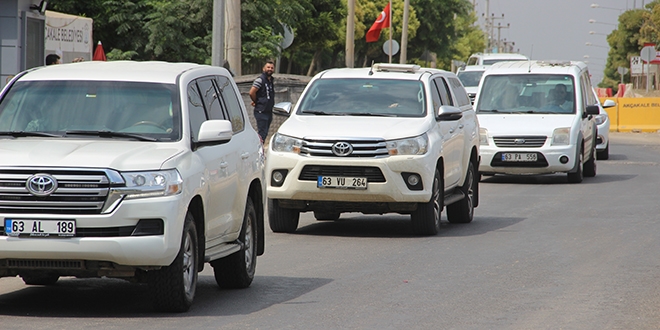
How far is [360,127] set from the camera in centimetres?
1320

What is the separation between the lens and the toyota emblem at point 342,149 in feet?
42.5

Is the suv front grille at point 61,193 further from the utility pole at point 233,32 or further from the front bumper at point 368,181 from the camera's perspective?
the utility pole at point 233,32

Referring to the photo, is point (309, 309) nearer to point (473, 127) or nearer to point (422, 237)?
point (422, 237)

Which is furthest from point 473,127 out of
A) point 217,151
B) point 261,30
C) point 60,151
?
point 261,30

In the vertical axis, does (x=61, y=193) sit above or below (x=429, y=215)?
above

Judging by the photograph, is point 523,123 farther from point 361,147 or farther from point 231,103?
point 231,103

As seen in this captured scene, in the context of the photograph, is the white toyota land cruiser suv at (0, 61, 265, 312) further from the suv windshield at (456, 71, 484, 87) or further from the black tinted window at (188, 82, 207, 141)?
the suv windshield at (456, 71, 484, 87)

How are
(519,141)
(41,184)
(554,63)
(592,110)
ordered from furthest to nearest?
1. (554,63)
2. (592,110)
3. (519,141)
4. (41,184)

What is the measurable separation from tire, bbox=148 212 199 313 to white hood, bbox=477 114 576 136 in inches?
520

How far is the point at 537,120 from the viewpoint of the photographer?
2131 cm

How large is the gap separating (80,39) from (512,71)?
10.9m

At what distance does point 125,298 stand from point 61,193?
151 centimetres

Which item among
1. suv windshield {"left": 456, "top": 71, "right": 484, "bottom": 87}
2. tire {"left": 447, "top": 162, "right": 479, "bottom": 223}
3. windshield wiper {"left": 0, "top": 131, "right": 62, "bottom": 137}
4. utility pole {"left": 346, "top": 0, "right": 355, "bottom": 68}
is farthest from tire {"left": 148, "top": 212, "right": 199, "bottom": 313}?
utility pole {"left": 346, "top": 0, "right": 355, "bottom": 68}

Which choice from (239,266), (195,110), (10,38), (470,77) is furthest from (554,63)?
(195,110)
